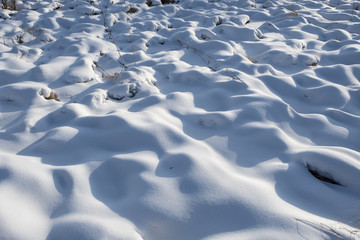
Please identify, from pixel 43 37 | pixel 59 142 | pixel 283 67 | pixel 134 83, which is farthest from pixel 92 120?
pixel 43 37

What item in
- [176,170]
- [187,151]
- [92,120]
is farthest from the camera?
[92,120]

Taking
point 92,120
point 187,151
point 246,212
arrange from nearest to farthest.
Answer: point 246,212 → point 187,151 → point 92,120

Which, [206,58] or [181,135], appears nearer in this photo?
[181,135]

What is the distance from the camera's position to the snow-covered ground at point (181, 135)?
113 centimetres

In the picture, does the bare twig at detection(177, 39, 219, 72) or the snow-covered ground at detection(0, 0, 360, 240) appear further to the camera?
the bare twig at detection(177, 39, 219, 72)

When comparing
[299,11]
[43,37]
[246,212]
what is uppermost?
[299,11]

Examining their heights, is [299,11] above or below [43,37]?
above

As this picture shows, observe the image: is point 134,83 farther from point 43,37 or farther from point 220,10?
point 220,10

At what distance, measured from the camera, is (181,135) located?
1.63m

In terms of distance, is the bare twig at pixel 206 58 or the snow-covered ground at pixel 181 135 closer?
the snow-covered ground at pixel 181 135

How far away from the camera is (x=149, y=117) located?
178 centimetres

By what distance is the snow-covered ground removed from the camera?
3.69 ft

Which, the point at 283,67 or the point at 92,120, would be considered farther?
the point at 283,67

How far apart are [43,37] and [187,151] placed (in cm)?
278
